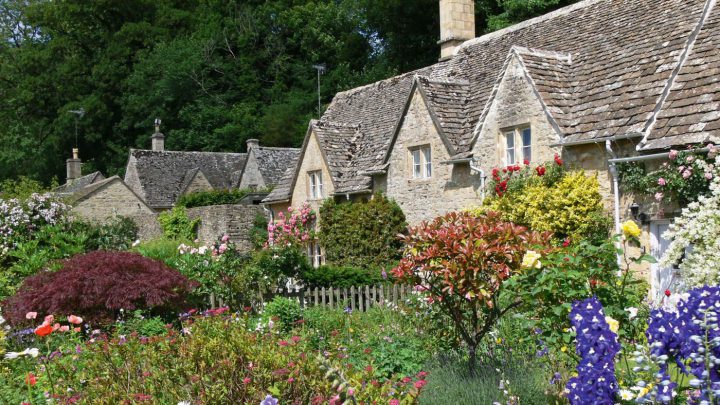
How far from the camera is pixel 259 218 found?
91.4 ft

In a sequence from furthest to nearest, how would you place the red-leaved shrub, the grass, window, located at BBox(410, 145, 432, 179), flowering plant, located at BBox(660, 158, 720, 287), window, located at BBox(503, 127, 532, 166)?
window, located at BBox(410, 145, 432, 179)
window, located at BBox(503, 127, 532, 166)
the red-leaved shrub
flowering plant, located at BBox(660, 158, 720, 287)
the grass

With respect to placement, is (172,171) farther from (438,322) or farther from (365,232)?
(438,322)

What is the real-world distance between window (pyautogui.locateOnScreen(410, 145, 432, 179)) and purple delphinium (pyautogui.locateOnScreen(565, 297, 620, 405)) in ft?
47.3

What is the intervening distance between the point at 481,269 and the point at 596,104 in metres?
8.39

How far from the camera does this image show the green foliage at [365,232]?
1892cm

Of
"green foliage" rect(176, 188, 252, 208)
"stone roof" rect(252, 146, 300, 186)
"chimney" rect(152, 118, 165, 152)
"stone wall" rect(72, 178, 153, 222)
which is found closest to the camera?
"stone wall" rect(72, 178, 153, 222)

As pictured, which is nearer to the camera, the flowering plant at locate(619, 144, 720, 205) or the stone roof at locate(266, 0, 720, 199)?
the flowering plant at locate(619, 144, 720, 205)

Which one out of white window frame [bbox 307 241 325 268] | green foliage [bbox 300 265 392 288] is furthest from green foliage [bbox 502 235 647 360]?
white window frame [bbox 307 241 325 268]

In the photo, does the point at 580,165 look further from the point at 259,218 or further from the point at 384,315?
the point at 259,218

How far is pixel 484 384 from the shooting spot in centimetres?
600

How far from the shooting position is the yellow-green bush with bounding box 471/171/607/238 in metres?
13.0

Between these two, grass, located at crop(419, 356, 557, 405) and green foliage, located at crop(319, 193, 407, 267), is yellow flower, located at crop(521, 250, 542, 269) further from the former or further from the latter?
green foliage, located at crop(319, 193, 407, 267)

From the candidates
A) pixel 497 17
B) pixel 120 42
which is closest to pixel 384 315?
pixel 497 17

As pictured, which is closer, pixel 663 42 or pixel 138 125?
pixel 663 42
